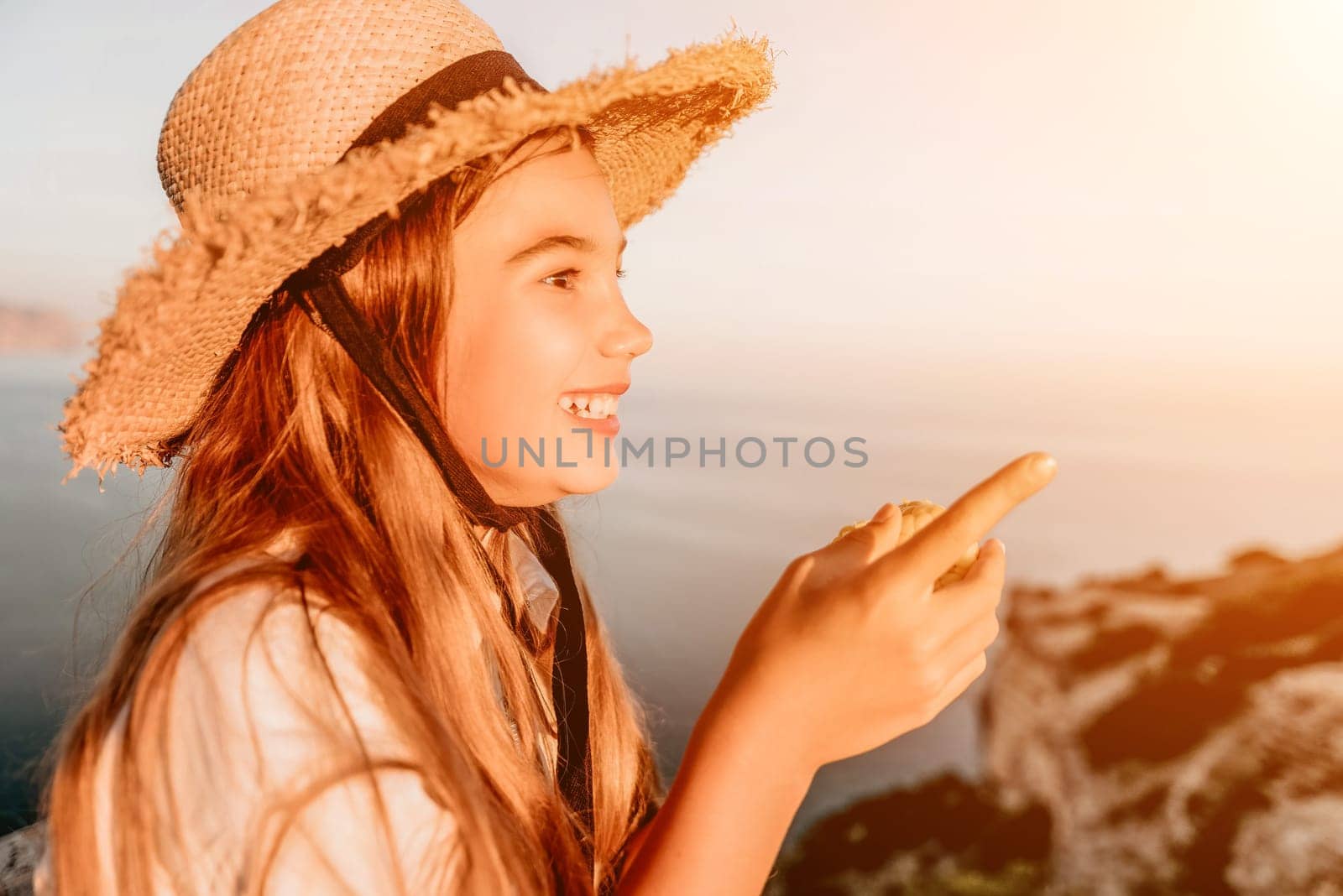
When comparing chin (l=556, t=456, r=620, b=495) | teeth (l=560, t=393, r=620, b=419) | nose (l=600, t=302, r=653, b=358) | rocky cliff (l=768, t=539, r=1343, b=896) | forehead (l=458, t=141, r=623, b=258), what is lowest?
rocky cliff (l=768, t=539, r=1343, b=896)

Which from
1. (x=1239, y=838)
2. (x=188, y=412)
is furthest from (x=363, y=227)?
(x=1239, y=838)

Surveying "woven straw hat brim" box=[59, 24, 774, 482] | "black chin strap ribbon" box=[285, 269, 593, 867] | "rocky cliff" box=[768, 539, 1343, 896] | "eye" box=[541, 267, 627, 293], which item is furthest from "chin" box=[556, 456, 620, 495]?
"rocky cliff" box=[768, 539, 1343, 896]

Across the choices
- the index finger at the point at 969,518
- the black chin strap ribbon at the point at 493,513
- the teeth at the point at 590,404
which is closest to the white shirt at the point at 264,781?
the black chin strap ribbon at the point at 493,513

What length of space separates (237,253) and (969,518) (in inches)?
42.1

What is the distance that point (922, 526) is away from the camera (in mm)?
1191

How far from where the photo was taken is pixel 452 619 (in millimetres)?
1414

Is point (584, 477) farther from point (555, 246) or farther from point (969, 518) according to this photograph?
point (969, 518)

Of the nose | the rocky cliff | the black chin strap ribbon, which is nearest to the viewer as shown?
the black chin strap ribbon

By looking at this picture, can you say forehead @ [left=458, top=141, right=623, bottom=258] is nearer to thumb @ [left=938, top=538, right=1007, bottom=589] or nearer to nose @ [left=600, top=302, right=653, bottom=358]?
nose @ [left=600, top=302, right=653, bottom=358]

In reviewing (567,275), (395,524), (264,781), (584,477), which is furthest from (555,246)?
(264,781)

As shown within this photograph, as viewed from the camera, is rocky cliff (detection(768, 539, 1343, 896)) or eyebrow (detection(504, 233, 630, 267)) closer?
eyebrow (detection(504, 233, 630, 267))

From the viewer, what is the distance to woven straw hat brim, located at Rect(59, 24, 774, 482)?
50.3 inches

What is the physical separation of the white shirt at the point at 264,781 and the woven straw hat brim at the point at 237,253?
1.55 ft

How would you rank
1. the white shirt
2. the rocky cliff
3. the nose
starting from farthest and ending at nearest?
1. the rocky cliff
2. the nose
3. the white shirt
